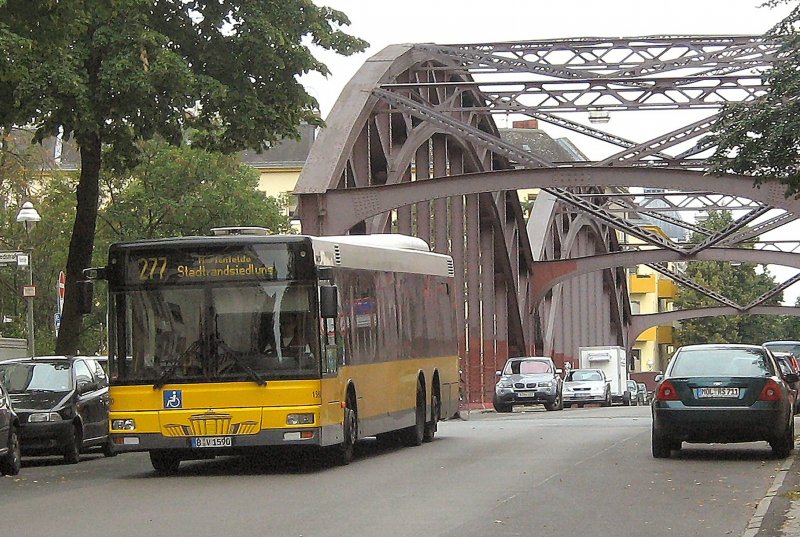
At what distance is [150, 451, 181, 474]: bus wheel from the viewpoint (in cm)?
1961

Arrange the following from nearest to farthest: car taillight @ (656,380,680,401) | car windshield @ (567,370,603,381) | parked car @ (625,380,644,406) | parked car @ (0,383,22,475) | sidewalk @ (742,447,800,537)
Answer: sidewalk @ (742,447,800,537)
parked car @ (0,383,22,475)
car taillight @ (656,380,680,401)
car windshield @ (567,370,603,381)
parked car @ (625,380,644,406)

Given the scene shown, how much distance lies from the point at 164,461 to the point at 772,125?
842 centimetres

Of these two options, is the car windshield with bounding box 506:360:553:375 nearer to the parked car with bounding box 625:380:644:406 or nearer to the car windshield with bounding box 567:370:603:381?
the car windshield with bounding box 567:370:603:381

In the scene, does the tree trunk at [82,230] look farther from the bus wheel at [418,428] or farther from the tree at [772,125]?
the tree at [772,125]

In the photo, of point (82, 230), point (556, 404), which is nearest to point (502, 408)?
point (556, 404)

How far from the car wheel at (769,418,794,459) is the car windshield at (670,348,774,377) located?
89 centimetres

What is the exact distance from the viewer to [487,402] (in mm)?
56812

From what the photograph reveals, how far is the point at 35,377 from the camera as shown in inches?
944

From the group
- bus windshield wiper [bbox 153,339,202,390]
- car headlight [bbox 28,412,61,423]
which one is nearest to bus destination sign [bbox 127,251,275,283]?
bus windshield wiper [bbox 153,339,202,390]

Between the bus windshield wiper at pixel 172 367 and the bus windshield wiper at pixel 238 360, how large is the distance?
0.87ft

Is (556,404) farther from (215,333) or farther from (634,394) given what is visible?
(215,333)

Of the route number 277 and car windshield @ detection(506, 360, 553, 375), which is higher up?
the route number 277

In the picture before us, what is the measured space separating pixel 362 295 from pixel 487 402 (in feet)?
118

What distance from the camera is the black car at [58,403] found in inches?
905
